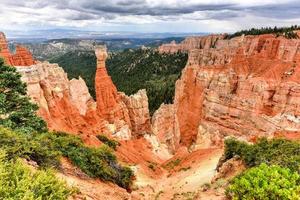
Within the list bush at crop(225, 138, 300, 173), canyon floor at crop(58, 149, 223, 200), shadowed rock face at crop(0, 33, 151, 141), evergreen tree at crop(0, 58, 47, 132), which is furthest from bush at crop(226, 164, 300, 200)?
shadowed rock face at crop(0, 33, 151, 141)

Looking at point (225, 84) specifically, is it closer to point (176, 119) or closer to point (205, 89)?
point (205, 89)

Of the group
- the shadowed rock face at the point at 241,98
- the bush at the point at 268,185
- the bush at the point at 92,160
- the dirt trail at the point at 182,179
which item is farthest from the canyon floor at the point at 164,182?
the shadowed rock face at the point at 241,98

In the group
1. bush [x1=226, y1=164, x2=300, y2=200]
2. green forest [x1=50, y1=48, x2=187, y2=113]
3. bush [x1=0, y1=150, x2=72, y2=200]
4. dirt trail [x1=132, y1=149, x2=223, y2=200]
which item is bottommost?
green forest [x1=50, y1=48, x2=187, y2=113]

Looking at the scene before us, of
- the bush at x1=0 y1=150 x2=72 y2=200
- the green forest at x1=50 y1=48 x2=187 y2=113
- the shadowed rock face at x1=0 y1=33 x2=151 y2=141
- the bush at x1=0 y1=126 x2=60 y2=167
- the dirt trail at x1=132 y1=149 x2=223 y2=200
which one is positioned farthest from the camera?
the green forest at x1=50 y1=48 x2=187 y2=113

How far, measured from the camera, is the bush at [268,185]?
1411 centimetres

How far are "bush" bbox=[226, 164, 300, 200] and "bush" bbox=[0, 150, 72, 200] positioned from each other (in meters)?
7.07

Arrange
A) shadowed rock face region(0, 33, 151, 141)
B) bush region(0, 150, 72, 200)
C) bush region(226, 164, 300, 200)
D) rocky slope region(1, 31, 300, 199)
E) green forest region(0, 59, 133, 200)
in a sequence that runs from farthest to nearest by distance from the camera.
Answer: rocky slope region(1, 31, 300, 199)
shadowed rock face region(0, 33, 151, 141)
bush region(226, 164, 300, 200)
green forest region(0, 59, 133, 200)
bush region(0, 150, 72, 200)

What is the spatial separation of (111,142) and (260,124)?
19.9 meters

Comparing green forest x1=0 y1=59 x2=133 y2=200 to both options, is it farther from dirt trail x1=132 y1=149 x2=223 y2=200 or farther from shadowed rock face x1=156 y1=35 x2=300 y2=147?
shadowed rock face x1=156 y1=35 x2=300 y2=147

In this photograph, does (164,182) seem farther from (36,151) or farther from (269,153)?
(36,151)

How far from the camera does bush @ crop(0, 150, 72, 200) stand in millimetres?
11361

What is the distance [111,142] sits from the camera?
131 ft

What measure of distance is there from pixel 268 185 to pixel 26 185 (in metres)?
9.05

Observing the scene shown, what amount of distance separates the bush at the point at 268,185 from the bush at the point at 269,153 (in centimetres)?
287
